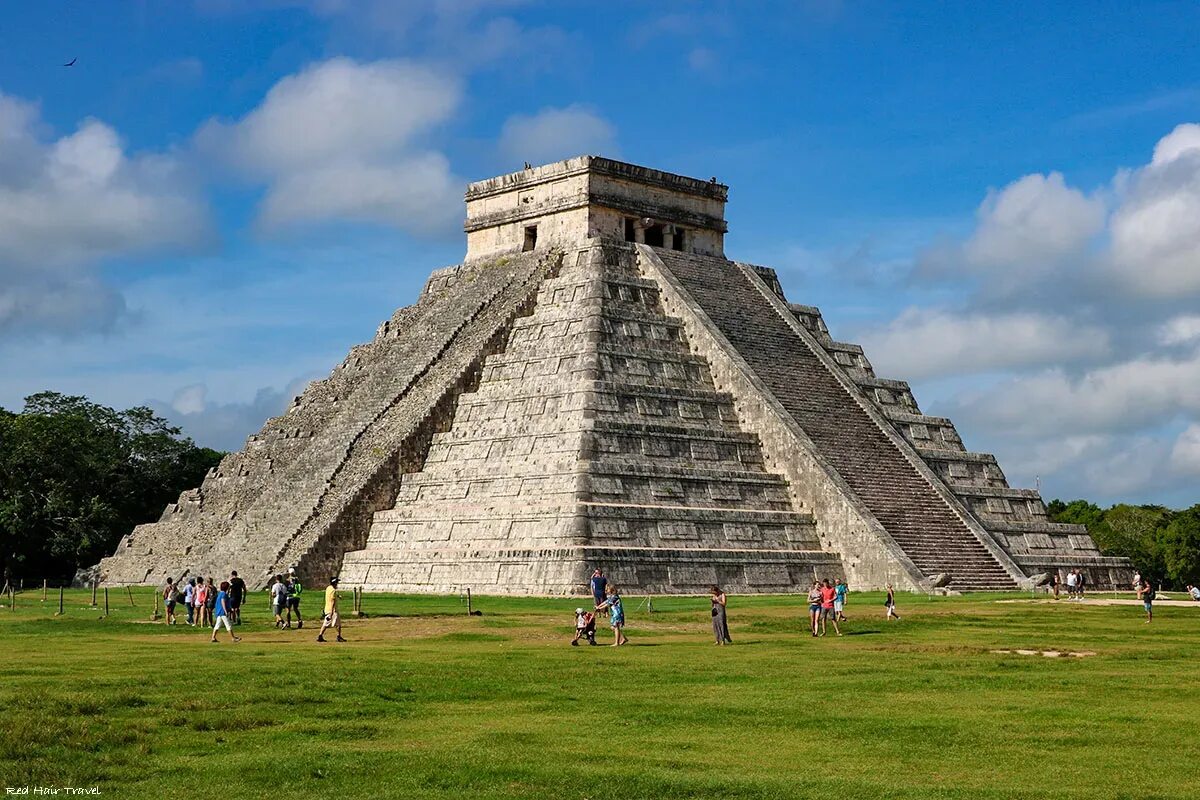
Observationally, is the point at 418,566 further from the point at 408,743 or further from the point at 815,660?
the point at 408,743

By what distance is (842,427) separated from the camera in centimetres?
4116

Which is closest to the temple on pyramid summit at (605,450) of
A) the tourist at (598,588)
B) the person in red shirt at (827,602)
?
the tourist at (598,588)

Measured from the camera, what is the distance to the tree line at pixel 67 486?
170ft

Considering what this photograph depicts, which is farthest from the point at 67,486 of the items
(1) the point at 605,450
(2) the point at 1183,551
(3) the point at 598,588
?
(2) the point at 1183,551

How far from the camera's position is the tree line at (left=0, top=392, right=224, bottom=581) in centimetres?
5191

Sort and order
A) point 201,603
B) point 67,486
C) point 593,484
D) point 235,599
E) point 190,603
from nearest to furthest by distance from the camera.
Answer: point 235,599
point 201,603
point 190,603
point 593,484
point 67,486

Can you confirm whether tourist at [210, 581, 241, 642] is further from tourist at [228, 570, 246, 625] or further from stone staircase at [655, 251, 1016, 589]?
stone staircase at [655, 251, 1016, 589]

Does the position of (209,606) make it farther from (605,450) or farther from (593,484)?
(605,450)

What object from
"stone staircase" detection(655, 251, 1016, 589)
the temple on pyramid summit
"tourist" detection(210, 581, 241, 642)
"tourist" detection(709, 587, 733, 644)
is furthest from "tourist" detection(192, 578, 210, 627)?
"stone staircase" detection(655, 251, 1016, 589)

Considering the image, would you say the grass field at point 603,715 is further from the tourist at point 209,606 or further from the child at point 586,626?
the tourist at point 209,606

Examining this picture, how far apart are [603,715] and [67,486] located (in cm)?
4067

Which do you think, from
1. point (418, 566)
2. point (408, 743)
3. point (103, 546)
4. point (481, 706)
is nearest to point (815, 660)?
point (481, 706)

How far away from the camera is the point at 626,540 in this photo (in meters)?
34.8

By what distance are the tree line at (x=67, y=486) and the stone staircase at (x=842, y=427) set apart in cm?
2132
